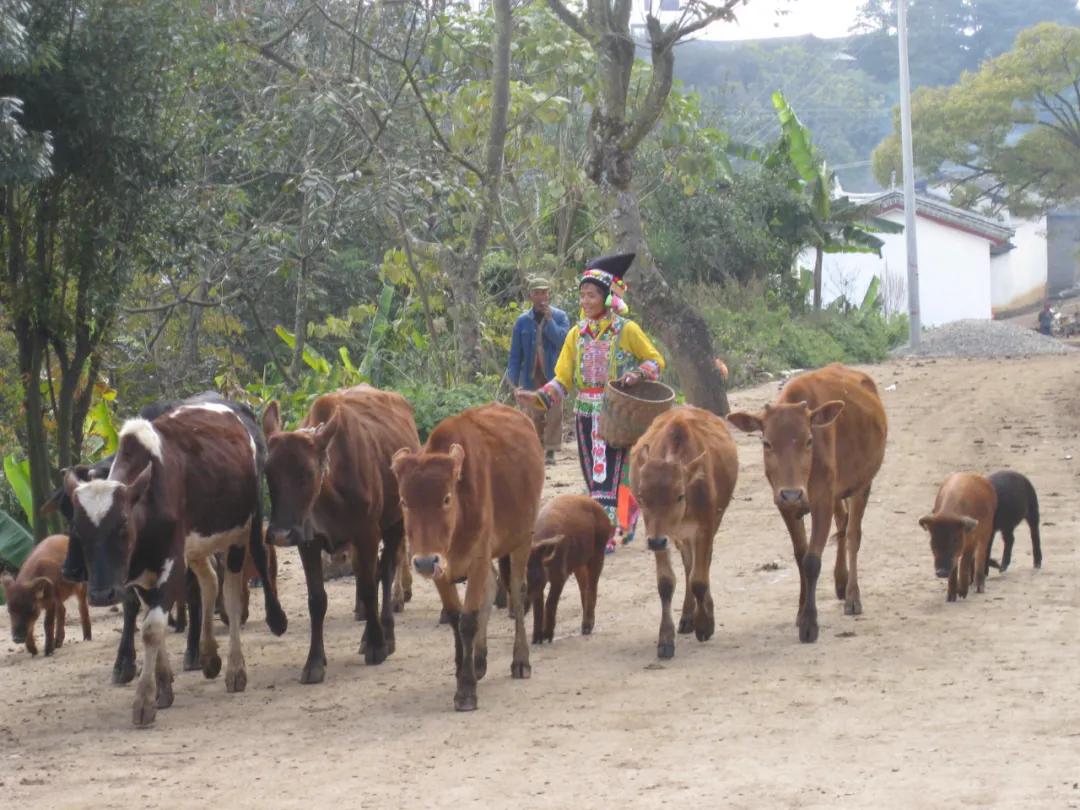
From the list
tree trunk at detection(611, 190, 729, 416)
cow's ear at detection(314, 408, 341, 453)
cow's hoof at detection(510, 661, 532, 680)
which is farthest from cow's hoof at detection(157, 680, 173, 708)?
tree trunk at detection(611, 190, 729, 416)

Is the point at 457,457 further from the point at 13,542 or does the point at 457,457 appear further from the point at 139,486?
the point at 13,542

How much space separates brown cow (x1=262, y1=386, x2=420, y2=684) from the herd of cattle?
11 mm

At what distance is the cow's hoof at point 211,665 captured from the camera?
9719mm

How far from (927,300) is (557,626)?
39804 millimetres

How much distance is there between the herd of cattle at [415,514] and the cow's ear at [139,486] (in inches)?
0.5

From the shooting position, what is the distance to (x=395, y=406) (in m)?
11.0

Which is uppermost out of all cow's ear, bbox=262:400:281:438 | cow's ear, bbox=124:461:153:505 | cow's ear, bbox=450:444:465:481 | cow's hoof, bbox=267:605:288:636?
cow's ear, bbox=262:400:281:438

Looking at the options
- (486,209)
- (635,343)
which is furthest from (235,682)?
(486,209)

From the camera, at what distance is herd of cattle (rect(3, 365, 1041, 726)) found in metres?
8.45

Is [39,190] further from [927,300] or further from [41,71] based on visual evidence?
[927,300]

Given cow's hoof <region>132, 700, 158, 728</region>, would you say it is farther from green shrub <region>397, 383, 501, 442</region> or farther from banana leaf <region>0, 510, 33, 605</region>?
green shrub <region>397, 383, 501, 442</region>

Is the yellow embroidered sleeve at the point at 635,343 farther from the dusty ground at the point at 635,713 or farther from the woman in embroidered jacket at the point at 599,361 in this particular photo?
the dusty ground at the point at 635,713

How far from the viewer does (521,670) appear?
9078 millimetres

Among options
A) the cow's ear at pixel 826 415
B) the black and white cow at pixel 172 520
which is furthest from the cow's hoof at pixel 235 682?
the cow's ear at pixel 826 415
